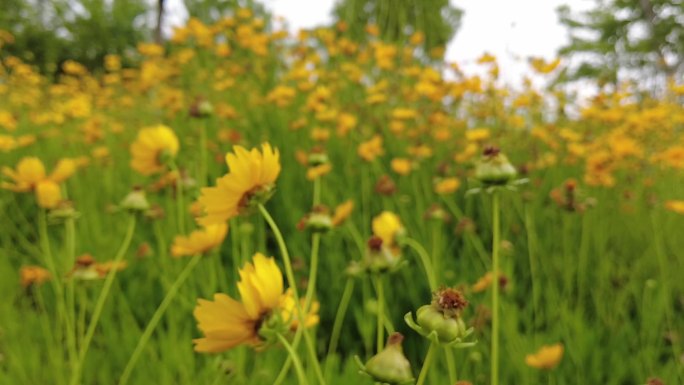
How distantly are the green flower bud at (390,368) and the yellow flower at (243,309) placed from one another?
0.08 metres

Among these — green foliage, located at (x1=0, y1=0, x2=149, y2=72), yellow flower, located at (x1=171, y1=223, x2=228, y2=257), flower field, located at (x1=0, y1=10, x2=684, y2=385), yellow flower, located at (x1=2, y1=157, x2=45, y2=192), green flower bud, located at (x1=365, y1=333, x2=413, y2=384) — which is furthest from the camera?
green foliage, located at (x1=0, y1=0, x2=149, y2=72)

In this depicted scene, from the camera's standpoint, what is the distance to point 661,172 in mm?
1797

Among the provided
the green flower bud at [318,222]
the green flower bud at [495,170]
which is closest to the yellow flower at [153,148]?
the green flower bud at [318,222]

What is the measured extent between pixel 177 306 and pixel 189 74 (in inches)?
68.2

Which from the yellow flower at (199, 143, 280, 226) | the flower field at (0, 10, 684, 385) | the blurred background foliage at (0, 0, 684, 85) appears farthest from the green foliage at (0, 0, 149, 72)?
the yellow flower at (199, 143, 280, 226)

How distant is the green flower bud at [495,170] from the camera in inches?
20.7

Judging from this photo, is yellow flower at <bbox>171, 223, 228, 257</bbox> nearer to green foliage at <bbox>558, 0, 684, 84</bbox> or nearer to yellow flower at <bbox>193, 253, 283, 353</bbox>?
yellow flower at <bbox>193, 253, 283, 353</bbox>

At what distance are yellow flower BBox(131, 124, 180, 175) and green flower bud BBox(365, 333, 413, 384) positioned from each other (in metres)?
0.56

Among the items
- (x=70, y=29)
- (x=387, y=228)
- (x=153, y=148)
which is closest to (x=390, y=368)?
(x=387, y=228)

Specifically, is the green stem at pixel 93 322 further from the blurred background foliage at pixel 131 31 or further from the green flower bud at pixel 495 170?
the blurred background foliage at pixel 131 31

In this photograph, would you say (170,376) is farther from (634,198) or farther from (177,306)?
(634,198)

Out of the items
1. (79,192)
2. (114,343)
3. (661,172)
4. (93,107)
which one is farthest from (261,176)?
(93,107)

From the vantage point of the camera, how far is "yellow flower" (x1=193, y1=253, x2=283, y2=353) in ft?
→ 1.18

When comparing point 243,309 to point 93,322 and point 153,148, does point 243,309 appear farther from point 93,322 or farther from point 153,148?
point 153,148
